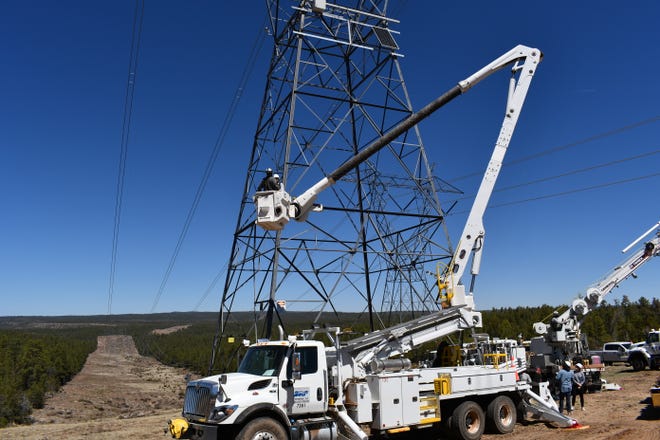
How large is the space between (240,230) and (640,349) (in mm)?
25839

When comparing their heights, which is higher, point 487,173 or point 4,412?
point 487,173

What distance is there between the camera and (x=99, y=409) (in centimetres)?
3291

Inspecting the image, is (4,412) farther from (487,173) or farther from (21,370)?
(487,173)

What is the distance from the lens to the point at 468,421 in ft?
47.8

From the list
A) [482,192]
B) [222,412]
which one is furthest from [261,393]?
[482,192]

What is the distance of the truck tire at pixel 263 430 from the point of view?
10789 mm

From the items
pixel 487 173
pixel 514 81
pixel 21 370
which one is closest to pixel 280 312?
pixel 487 173

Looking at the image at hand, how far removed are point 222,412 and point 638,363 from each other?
30.7 metres

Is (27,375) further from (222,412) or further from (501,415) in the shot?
(501,415)

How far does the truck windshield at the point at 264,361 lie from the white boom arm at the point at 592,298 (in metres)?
16.2

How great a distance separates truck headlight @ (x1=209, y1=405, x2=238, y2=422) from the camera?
10688 millimetres

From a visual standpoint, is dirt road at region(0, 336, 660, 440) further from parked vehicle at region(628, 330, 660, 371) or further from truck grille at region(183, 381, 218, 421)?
truck grille at region(183, 381, 218, 421)

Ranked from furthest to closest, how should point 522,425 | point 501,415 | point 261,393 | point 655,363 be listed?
1. point 655,363
2. point 522,425
3. point 501,415
4. point 261,393

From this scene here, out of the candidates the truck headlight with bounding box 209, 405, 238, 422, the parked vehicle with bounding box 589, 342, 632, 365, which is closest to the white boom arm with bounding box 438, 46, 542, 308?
the truck headlight with bounding box 209, 405, 238, 422
